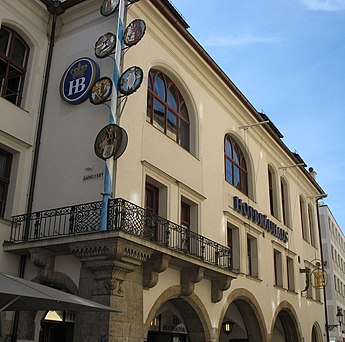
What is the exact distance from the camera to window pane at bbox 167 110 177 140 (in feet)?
51.6

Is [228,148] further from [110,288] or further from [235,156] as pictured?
[110,288]

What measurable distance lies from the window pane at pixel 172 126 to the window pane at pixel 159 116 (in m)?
0.38

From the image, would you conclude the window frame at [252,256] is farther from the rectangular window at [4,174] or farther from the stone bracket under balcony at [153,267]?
the rectangular window at [4,174]

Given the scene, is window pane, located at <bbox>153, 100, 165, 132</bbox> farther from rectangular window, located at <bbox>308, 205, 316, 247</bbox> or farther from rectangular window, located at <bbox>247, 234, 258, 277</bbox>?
rectangular window, located at <bbox>308, 205, 316, 247</bbox>

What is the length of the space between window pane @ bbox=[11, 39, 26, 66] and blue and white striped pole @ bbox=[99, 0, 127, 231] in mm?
3090

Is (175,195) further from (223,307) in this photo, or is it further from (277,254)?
(277,254)

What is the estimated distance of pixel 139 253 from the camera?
1138cm

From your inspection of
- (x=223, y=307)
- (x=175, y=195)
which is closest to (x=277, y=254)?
(x=223, y=307)

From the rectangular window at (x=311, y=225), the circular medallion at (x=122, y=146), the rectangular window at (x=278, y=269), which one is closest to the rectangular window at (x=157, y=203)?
the circular medallion at (x=122, y=146)

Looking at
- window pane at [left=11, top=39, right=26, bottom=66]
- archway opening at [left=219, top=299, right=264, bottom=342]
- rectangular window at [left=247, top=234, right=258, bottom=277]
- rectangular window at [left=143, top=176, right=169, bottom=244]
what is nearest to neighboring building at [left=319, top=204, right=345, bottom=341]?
rectangular window at [left=247, top=234, right=258, bottom=277]

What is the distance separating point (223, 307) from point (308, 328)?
32.2 ft

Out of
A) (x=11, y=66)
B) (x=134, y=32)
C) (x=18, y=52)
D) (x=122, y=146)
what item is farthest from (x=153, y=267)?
(x=18, y=52)

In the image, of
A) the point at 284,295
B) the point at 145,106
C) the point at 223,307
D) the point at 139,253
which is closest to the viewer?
the point at 139,253

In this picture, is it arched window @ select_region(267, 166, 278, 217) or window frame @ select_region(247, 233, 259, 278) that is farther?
arched window @ select_region(267, 166, 278, 217)
